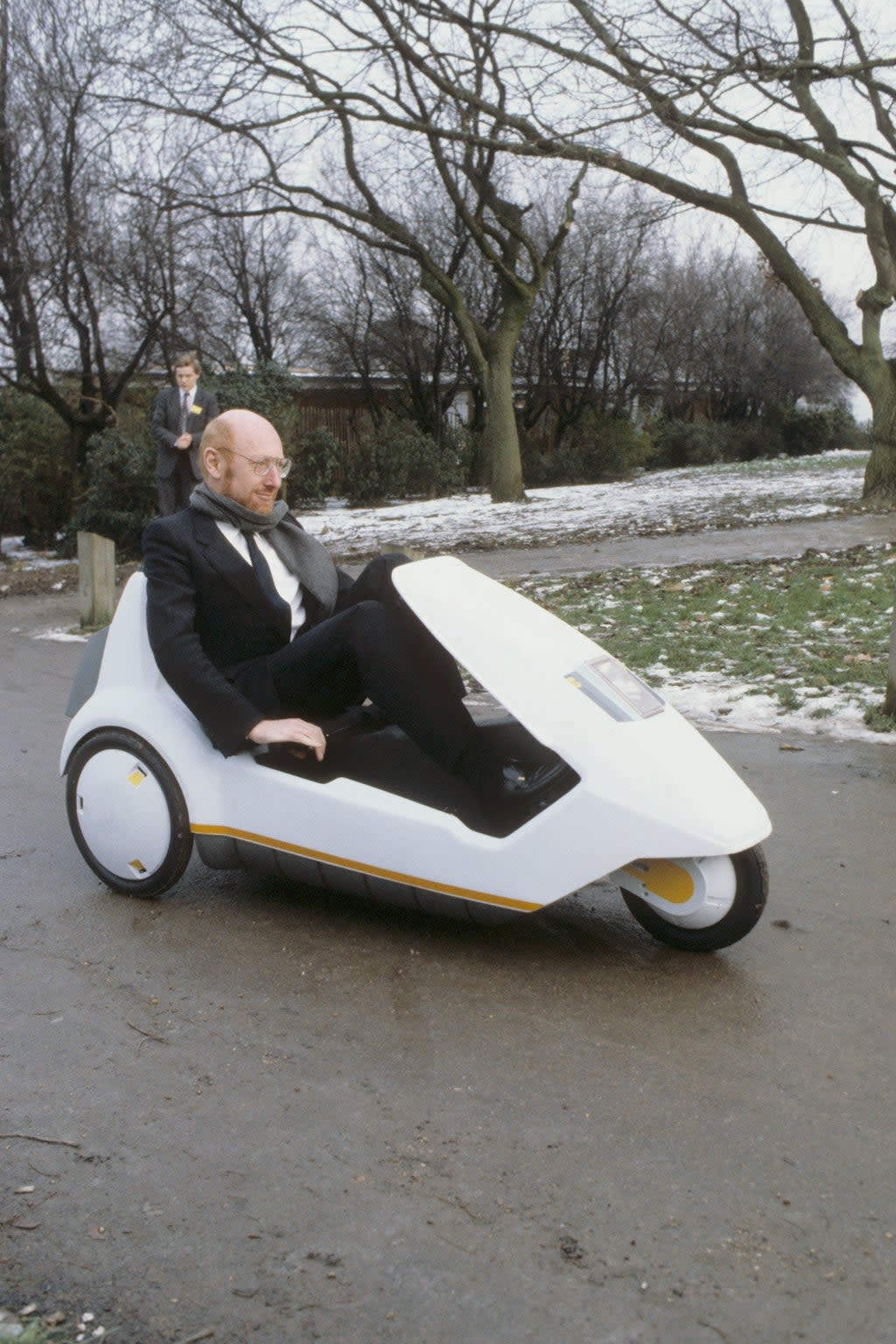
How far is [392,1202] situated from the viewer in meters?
2.49

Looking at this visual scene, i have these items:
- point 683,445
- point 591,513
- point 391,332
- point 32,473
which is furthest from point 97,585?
point 683,445

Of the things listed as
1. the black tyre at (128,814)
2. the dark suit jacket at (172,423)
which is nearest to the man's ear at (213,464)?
the black tyre at (128,814)

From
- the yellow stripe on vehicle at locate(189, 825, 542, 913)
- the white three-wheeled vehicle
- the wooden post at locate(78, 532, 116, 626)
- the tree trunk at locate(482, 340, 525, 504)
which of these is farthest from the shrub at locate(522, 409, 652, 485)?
the yellow stripe on vehicle at locate(189, 825, 542, 913)

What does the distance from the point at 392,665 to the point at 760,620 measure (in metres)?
5.53

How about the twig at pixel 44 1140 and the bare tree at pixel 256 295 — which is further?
the bare tree at pixel 256 295

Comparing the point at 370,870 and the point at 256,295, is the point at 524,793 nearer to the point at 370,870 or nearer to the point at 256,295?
the point at 370,870

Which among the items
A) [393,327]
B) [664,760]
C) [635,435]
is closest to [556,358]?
[635,435]

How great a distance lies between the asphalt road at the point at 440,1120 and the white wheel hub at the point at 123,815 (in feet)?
0.51

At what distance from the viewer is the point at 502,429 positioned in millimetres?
23625

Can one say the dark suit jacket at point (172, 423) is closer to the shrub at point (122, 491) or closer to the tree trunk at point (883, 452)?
the shrub at point (122, 491)

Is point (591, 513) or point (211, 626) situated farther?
point (591, 513)

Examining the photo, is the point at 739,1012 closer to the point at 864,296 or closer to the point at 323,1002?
the point at 323,1002

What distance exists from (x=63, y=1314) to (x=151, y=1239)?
0.76 feet

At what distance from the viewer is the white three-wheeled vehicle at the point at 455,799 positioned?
133 inches
